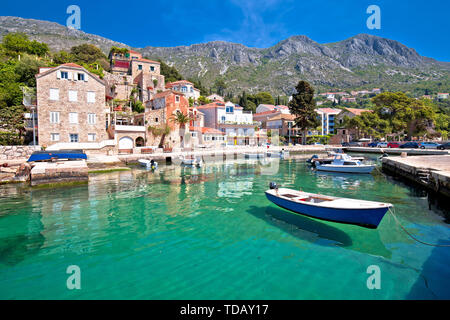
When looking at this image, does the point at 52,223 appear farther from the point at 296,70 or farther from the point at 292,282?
the point at 296,70

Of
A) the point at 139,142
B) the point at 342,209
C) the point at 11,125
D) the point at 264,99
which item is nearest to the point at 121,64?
the point at 139,142

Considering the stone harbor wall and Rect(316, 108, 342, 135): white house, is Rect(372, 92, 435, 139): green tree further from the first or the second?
the stone harbor wall

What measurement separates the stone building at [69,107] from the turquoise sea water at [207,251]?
2171cm

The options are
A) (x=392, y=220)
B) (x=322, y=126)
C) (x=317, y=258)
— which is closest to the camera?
(x=317, y=258)

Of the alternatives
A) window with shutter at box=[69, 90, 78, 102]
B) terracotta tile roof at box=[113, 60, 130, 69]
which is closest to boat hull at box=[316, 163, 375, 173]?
window with shutter at box=[69, 90, 78, 102]

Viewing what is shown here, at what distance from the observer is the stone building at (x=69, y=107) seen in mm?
32031

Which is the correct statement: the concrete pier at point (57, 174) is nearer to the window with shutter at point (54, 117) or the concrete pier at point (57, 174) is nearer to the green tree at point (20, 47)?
the window with shutter at point (54, 117)

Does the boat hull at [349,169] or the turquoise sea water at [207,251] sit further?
the boat hull at [349,169]

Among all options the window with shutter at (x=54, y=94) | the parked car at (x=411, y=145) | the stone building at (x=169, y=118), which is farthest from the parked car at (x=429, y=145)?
the window with shutter at (x=54, y=94)

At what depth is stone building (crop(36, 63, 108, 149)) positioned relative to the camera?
32031mm

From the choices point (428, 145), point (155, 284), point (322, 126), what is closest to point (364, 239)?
point (155, 284)

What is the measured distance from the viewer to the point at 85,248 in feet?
27.7
